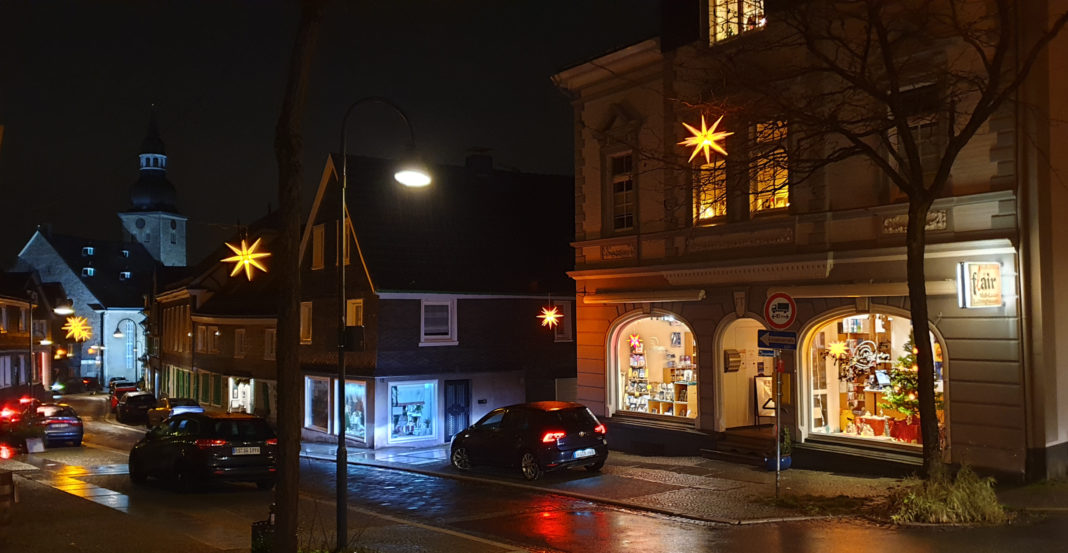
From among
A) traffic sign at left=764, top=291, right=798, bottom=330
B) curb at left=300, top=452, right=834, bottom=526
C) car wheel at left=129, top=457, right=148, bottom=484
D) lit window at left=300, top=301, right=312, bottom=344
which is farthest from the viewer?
lit window at left=300, top=301, right=312, bottom=344

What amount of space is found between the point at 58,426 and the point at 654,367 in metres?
21.5

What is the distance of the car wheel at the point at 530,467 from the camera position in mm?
19172

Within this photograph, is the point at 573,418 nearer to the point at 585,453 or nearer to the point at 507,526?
the point at 585,453

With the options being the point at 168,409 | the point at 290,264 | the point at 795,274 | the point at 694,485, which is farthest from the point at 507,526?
the point at 168,409

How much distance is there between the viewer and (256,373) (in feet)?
130

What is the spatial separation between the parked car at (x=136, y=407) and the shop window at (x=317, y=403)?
14.5 metres

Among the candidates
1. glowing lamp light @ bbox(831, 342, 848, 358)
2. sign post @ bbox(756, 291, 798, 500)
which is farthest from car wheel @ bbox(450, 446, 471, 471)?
glowing lamp light @ bbox(831, 342, 848, 358)

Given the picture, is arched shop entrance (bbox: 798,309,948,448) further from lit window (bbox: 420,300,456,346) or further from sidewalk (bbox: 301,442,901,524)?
lit window (bbox: 420,300,456,346)

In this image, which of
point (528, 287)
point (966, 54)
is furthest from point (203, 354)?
point (966, 54)

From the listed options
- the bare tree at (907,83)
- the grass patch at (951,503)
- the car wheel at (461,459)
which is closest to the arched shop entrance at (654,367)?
the car wheel at (461,459)

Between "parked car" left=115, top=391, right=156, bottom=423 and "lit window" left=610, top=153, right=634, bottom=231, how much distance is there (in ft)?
101

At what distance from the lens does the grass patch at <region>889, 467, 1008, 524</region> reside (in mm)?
12602

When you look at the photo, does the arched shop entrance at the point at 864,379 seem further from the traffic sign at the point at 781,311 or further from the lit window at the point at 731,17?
the lit window at the point at 731,17

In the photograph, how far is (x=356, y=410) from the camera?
30203 mm
